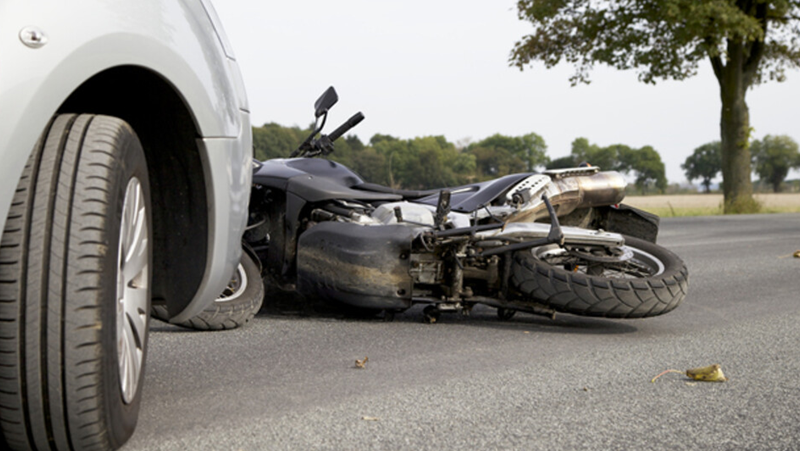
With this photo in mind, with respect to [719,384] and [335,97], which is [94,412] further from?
[335,97]

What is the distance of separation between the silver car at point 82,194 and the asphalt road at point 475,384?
468 mm

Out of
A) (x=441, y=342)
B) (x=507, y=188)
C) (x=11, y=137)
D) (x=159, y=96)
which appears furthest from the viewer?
(x=507, y=188)

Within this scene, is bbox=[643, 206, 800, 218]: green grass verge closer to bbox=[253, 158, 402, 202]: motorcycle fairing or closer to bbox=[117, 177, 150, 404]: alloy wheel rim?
bbox=[253, 158, 402, 202]: motorcycle fairing

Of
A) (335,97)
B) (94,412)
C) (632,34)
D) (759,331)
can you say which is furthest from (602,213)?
(632,34)

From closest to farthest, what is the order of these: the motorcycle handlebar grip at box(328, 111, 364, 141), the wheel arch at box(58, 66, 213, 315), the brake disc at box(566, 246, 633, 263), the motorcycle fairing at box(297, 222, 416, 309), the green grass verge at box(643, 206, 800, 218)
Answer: the wheel arch at box(58, 66, 213, 315)
the motorcycle fairing at box(297, 222, 416, 309)
the brake disc at box(566, 246, 633, 263)
the motorcycle handlebar grip at box(328, 111, 364, 141)
the green grass verge at box(643, 206, 800, 218)

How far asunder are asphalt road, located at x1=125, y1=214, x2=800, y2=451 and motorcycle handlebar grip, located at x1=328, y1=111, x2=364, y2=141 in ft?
4.16

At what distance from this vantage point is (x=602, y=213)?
5.96 metres

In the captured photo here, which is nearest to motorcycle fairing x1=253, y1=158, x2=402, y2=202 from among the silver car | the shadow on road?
the shadow on road

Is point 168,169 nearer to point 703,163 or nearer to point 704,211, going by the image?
point 704,211

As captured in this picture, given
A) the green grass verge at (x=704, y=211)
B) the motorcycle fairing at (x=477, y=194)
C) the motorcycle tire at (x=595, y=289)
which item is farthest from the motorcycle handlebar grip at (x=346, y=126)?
the green grass verge at (x=704, y=211)

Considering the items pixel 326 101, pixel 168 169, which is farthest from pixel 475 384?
pixel 326 101

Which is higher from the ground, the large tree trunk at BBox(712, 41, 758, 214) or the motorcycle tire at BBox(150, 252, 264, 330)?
the large tree trunk at BBox(712, 41, 758, 214)

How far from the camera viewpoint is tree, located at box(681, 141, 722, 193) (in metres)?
148

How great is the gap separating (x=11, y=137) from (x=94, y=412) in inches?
25.7
